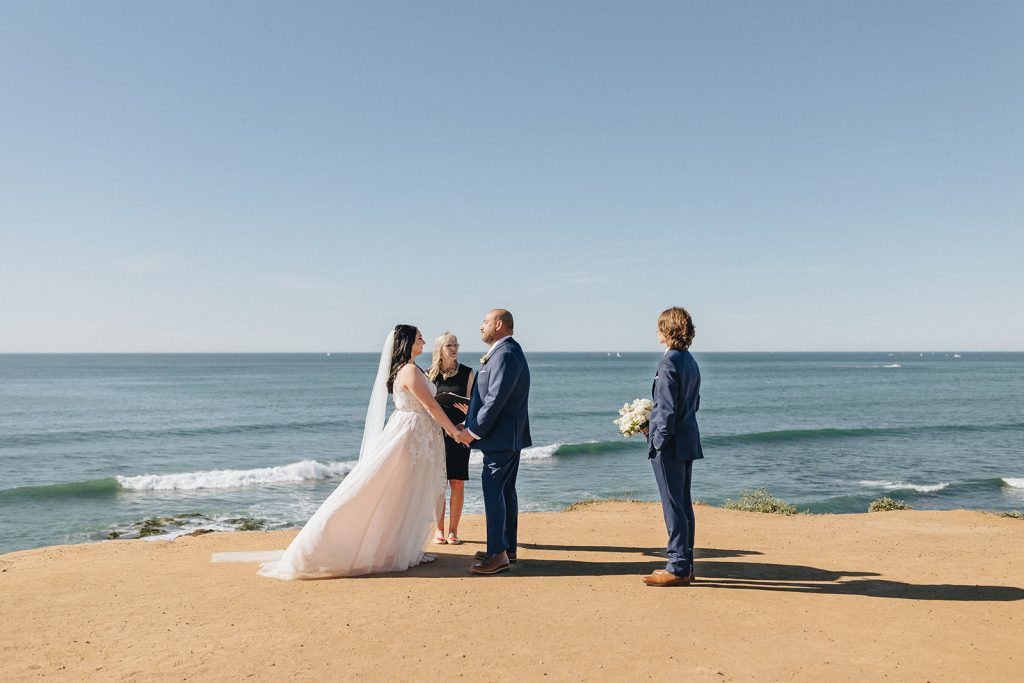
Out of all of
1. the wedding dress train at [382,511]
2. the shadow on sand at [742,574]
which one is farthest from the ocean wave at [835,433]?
the wedding dress train at [382,511]

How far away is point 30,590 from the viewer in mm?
6336

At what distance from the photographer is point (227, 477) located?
18.9m

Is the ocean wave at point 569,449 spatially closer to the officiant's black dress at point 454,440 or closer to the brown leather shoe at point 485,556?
the officiant's black dress at point 454,440

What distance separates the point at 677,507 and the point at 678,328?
1542mm

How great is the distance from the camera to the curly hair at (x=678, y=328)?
19.7 ft

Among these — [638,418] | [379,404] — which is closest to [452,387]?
[379,404]

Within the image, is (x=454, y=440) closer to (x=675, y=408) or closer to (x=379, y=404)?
(x=379, y=404)

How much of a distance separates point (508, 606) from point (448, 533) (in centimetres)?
293

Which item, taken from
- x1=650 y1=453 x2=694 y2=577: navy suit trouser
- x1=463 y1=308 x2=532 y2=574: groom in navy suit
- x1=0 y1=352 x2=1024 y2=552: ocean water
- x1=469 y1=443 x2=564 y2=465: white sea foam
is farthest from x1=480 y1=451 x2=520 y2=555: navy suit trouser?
x1=469 y1=443 x2=564 y2=465: white sea foam

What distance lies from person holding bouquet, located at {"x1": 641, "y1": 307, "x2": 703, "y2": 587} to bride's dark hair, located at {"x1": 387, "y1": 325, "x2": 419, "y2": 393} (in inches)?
93.2

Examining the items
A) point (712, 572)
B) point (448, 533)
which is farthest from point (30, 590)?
point (712, 572)

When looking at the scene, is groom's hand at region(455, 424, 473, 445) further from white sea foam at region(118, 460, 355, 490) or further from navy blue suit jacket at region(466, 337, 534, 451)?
white sea foam at region(118, 460, 355, 490)

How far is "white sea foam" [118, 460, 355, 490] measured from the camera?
1823 centimetres

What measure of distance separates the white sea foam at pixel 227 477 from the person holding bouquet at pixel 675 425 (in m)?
14.7
